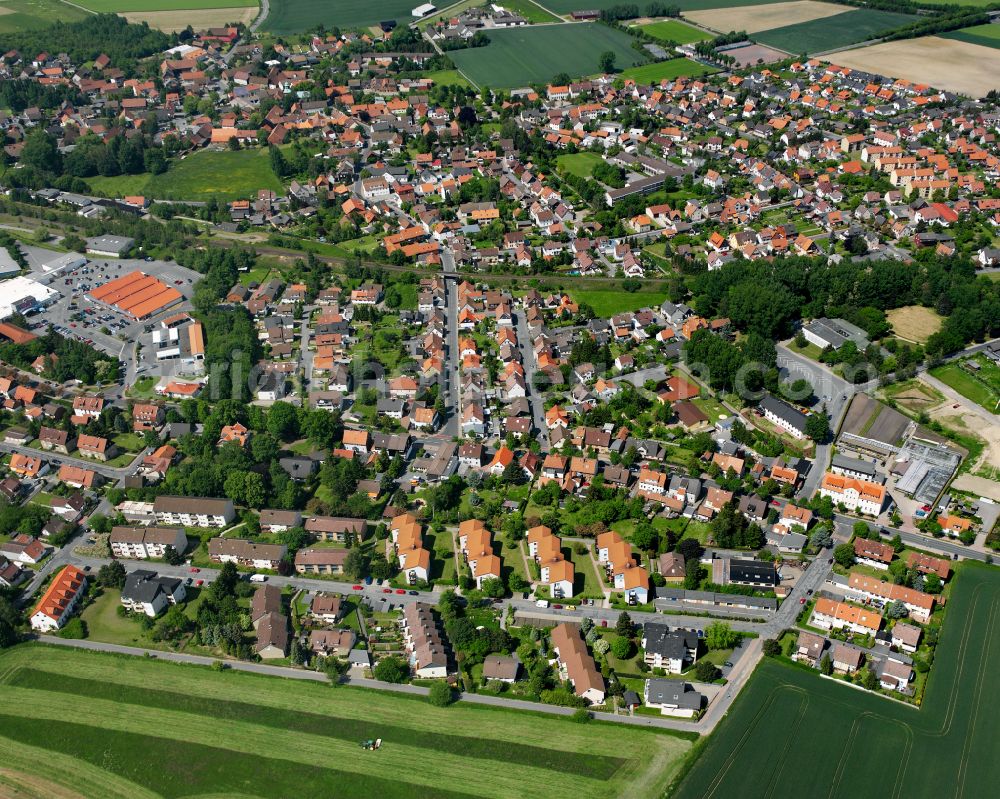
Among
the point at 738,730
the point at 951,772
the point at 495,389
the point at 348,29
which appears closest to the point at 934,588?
the point at 951,772

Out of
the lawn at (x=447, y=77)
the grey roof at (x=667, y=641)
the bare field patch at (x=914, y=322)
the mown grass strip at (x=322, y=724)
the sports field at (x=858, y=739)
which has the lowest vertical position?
the mown grass strip at (x=322, y=724)

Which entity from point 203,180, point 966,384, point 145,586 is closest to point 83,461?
point 145,586

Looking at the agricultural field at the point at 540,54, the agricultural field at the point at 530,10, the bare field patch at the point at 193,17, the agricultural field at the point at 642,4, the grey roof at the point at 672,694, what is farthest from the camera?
the agricultural field at the point at 642,4

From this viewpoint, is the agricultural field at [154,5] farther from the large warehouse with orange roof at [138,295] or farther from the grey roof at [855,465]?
the grey roof at [855,465]

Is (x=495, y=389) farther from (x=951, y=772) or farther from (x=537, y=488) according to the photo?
(x=951, y=772)

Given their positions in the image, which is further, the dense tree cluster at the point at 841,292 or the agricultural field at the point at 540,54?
the agricultural field at the point at 540,54

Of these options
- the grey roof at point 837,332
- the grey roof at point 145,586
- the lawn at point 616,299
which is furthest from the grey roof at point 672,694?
the lawn at point 616,299

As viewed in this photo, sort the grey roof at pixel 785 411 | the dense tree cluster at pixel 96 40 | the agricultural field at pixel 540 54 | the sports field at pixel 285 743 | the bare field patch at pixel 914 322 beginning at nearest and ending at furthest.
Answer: the sports field at pixel 285 743
the grey roof at pixel 785 411
the bare field patch at pixel 914 322
the agricultural field at pixel 540 54
the dense tree cluster at pixel 96 40
